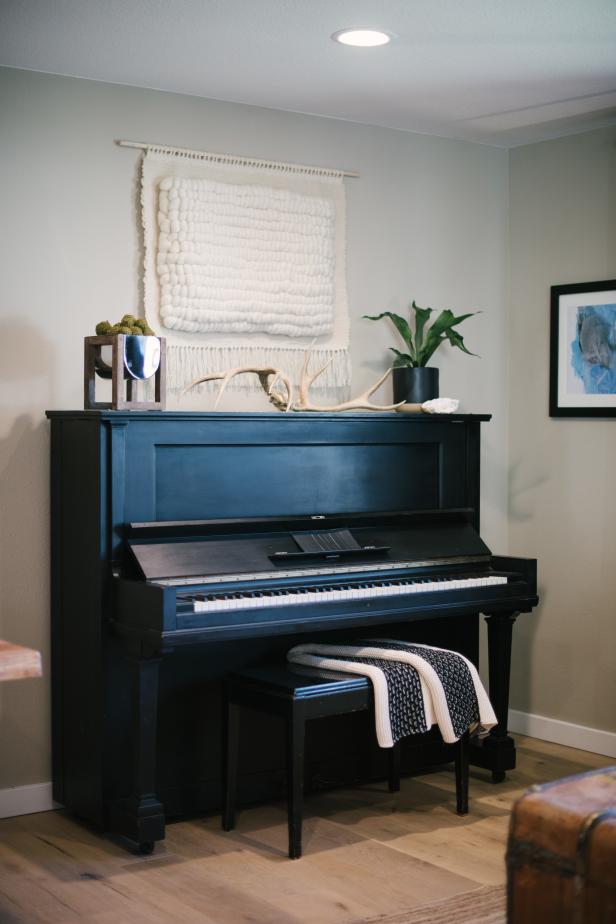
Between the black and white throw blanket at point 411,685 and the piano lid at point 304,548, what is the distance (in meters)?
0.29

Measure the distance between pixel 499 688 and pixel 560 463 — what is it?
3.59ft

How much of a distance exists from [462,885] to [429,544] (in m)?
1.30

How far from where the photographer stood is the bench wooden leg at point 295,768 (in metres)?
3.44

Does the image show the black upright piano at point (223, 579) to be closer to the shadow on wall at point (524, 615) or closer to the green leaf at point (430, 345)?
Result: the green leaf at point (430, 345)

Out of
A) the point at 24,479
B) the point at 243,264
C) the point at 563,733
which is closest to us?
the point at 24,479

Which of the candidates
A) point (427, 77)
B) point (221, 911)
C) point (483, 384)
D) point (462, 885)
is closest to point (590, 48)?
point (427, 77)

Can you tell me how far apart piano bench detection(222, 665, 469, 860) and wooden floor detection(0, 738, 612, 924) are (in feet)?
0.34

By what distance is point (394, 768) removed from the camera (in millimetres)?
4141

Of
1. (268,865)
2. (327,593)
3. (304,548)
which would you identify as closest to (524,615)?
(304,548)

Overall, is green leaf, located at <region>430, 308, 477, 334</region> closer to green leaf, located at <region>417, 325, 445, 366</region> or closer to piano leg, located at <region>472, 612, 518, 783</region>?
green leaf, located at <region>417, 325, 445, 366</region>

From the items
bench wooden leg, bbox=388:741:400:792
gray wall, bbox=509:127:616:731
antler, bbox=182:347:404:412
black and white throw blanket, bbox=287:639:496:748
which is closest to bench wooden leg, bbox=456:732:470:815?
black and white throw blanket, bbox=287:639:496:748

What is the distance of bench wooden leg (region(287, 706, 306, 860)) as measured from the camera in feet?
11.3

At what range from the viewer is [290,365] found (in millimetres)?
4457

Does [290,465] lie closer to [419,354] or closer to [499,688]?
[419,354]
